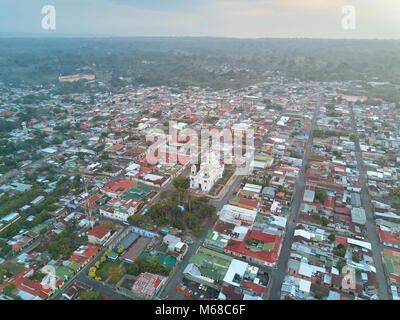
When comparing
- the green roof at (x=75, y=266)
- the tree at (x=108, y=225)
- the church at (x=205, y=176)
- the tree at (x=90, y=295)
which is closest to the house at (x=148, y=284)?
the tree at (x=90, y=295)

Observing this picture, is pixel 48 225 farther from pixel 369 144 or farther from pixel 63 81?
pixel 63 81

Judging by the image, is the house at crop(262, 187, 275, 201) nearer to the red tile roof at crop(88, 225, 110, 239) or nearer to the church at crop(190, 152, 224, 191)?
the church at crop(190, 152, 224, 191)

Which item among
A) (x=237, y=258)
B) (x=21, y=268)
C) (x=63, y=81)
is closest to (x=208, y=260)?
(x=237, y=258)

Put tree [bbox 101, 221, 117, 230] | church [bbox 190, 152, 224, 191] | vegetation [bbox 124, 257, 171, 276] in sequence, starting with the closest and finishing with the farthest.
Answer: vegetation [bbox 124, 257, 171, 276] < tree [bbox 101, 221, 117, 230] < church [bbox 190, 152, 224, 191]

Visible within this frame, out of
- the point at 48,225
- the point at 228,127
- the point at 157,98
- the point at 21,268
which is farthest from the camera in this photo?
the point at 157,98

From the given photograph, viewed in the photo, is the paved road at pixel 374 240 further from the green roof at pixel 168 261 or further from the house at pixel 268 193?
the green roof at pixel 168 261

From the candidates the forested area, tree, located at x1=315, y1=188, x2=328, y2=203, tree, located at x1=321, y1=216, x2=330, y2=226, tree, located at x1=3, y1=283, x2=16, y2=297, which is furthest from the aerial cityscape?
the forested area

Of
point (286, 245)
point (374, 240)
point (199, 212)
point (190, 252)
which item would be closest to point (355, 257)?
point (374, 240)
